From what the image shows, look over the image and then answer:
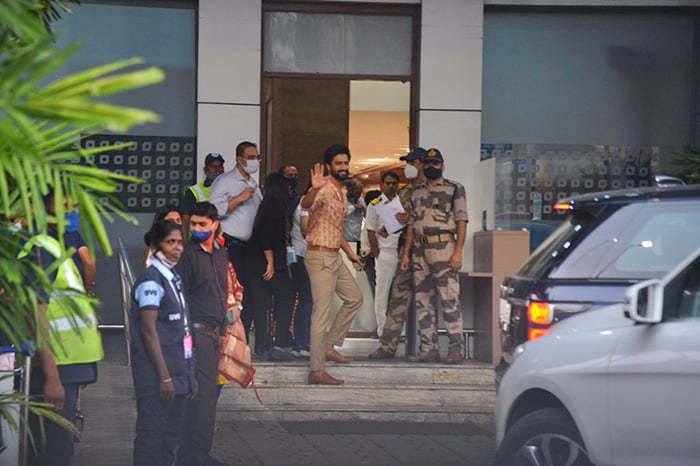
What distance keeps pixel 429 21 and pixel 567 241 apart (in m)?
8.02

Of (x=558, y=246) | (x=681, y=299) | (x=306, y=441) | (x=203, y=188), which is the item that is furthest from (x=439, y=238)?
→ (x=681, y=299)

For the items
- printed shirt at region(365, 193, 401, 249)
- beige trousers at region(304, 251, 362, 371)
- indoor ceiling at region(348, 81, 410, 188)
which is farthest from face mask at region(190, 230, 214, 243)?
indoor ceiling at region(348, 81, 410, 188)

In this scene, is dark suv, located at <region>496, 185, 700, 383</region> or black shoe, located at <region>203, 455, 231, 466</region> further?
black shoe, located at <region>203, 455, 231, 466</region>

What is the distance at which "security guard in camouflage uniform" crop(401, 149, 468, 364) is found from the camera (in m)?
12.2

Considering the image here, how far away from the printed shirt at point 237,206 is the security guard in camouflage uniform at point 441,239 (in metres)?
1.61

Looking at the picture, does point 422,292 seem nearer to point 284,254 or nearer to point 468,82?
point 284,254

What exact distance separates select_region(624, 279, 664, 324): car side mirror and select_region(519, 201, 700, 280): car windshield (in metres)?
1.25

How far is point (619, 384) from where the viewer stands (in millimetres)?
5438

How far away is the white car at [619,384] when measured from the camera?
517cm

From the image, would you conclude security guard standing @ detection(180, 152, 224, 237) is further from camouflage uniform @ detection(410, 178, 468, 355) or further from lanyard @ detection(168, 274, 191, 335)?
lanyard @ detection(168, 274, 191, 335)

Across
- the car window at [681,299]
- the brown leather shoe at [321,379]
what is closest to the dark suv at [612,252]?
the car window at [681,299]

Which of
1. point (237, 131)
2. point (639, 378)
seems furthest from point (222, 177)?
point (639, 378)

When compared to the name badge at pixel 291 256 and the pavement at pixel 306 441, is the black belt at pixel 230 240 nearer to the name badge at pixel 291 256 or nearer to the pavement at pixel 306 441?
the name badge at pixel 291 256

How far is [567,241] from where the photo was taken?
260 inches
